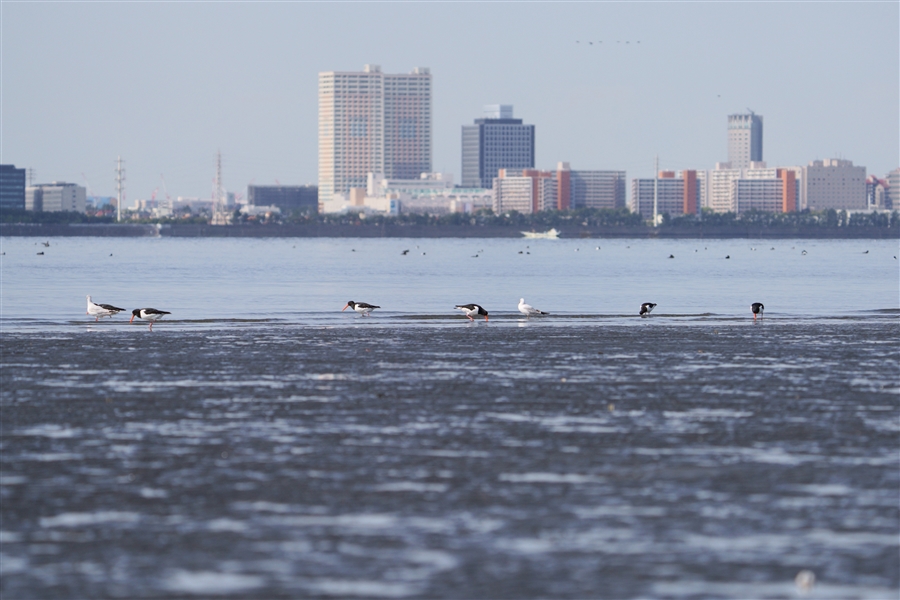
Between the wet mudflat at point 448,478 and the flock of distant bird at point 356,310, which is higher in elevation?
the flock of distant bird at point 356,310

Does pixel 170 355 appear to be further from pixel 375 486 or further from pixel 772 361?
pixel 375 486

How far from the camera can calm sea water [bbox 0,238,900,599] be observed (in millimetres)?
12984

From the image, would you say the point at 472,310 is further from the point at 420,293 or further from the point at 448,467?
the point at 448,467

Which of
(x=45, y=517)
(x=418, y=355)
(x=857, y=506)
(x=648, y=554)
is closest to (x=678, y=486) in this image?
(x=857, y=506)

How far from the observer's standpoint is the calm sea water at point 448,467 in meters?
13.0

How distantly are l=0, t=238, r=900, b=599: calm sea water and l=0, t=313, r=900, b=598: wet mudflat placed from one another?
0.16 feet

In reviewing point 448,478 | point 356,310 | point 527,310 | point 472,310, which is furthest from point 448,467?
point 356,310

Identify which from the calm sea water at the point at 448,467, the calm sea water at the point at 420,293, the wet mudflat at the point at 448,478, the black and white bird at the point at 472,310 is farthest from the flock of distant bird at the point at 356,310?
the wet mudflat at the point at 448,478

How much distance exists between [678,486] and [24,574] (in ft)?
25.4

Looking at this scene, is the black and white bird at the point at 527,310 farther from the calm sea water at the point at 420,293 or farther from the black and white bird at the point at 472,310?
the calm sea water at the point at 420,293

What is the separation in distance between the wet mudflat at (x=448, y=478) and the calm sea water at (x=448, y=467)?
48 mm

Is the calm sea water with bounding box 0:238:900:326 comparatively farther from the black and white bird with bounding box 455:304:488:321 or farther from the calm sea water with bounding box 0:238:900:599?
the calm sea water with bounding box 0:238:900:599

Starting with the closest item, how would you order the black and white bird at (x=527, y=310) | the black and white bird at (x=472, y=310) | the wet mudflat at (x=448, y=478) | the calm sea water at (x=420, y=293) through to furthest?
the wet mudflat at (x=448, y=478), the black and white bird at (x=472, y=310), the black and white bird at (x=527, y=310), the calm sea water at (x=420, y=293)

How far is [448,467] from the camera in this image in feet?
59.8
